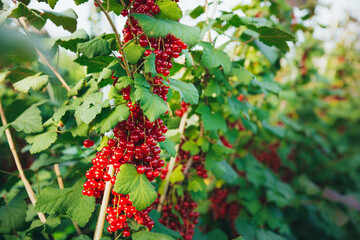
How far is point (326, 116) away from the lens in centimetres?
489

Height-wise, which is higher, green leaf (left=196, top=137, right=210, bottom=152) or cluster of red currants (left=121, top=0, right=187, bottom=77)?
cluster of red currants (left=121, top=0, right=187, bottom=77)

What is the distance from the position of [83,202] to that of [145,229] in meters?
0.26

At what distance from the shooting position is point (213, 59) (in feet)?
3.86

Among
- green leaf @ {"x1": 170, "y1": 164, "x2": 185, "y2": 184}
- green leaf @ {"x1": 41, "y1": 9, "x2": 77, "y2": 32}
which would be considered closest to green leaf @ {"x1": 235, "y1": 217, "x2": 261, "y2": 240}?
green leaf @ {"x1": 170, "y1": 164, "x2": 185, "y2": 184}

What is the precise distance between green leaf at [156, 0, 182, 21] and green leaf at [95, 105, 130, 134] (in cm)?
33

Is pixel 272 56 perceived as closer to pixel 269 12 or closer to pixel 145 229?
pixel 269 12

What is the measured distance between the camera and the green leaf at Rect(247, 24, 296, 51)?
1132mm

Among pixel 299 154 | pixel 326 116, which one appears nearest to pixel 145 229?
pixel 299 154

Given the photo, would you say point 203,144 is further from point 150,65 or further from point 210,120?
point 150,65

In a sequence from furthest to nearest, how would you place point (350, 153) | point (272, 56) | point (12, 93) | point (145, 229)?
point (350, 153), point (12, 93), point (272, 56), point (145, 229)

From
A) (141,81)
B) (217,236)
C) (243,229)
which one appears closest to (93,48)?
(141,81)

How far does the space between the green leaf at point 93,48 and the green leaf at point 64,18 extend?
261mm

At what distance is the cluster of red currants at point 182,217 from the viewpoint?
1.36 metres

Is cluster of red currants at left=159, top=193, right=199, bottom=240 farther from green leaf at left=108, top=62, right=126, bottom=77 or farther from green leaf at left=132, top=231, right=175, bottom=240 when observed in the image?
green leaf at left=108, top=62, right=126, bottom=77
